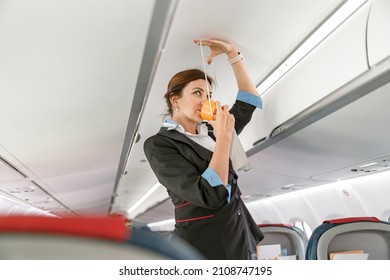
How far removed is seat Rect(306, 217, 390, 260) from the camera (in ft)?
7.34

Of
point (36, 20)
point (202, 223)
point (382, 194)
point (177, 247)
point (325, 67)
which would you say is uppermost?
point (36, 20)

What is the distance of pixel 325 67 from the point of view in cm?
195

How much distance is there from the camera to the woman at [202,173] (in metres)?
1.49

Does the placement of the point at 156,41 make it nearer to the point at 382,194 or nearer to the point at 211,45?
the point at 211,45

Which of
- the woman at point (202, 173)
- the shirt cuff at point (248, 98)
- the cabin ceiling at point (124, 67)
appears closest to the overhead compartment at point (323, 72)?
the cabin ceiling at point (124, 67)

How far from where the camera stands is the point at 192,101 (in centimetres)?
188

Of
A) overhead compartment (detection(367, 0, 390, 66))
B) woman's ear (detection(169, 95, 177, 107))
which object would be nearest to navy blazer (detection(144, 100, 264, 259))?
woman's ear (detection(169, 95, 177, 107))

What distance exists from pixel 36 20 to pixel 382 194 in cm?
512

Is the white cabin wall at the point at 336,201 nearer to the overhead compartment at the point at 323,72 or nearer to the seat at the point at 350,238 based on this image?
the seat at the point at 350,238

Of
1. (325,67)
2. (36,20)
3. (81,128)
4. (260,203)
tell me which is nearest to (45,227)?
(36,20)

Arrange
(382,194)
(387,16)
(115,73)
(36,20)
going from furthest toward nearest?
1. (382,194)
2. (115,73)
3. (36,20)
4. (387,16)

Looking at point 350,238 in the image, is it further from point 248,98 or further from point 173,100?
point 173,100

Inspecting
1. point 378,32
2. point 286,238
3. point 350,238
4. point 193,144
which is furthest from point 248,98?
point 286,238

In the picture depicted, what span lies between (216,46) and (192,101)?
0.39 metres
